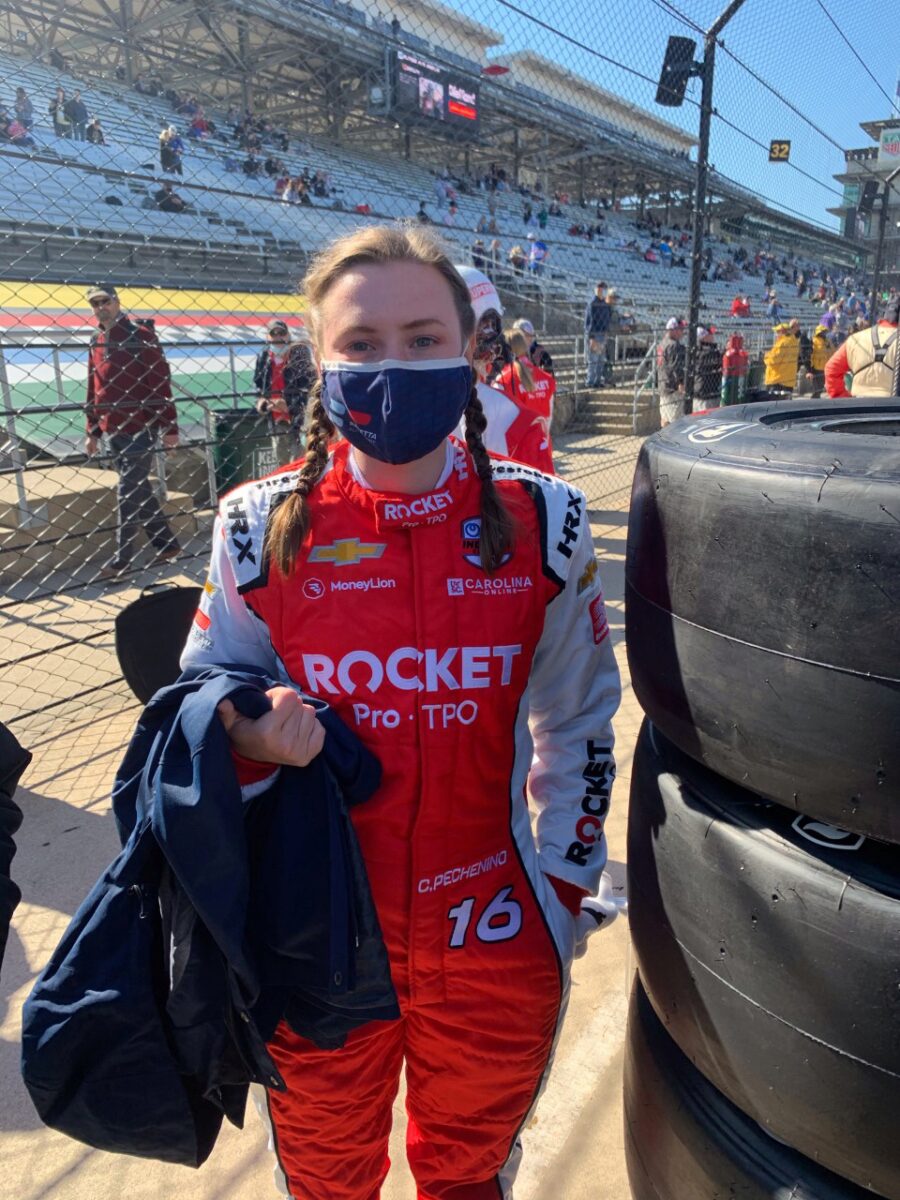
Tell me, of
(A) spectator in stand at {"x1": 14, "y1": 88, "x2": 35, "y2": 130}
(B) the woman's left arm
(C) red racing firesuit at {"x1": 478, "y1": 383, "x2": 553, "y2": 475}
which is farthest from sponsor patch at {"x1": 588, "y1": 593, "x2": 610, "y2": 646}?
(A) spectator in stand at {"x1": 14, "y1": 88, "x2": 35, "y2": 130}

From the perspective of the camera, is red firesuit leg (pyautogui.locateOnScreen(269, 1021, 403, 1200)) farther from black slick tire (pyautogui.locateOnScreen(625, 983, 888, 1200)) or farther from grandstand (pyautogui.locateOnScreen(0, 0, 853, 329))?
grandstand (pyautogui.locateOnScreen(0, 0, 853, 329))

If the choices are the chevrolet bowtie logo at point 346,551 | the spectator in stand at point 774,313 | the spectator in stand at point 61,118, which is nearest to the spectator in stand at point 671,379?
the chevrolet bowtie logo at point 346,551

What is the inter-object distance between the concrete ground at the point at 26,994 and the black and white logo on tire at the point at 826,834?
108 cm

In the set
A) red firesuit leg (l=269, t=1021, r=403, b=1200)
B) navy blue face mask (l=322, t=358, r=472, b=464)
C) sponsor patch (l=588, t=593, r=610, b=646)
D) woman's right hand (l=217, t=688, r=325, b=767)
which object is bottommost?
red firesuit leg (l=269, t=1021, r=403, b=1200)

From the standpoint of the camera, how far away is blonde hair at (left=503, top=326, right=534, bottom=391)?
4.68 metres

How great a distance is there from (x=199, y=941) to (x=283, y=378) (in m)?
6.96

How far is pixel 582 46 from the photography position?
471 cm

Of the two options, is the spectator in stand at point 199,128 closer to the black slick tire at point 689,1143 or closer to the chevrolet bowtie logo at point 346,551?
the chevrolet bowtie logo at point 346,551

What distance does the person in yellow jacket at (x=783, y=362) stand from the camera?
43.7ft

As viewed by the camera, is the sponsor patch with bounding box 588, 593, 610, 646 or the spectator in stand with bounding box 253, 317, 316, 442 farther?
the spectator in stand with bounding box 253, 317, 316, 442

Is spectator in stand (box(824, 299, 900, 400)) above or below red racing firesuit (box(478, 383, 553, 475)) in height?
above

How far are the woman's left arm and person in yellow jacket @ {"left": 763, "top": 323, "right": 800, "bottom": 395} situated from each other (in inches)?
517

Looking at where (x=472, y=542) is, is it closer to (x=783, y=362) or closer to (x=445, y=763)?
(x=445, y=763)

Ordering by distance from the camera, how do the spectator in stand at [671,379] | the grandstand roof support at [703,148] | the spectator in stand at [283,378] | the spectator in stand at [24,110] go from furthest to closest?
the spectator in stand at [24,110], the spectator in stand at [671,379], the spectator in stand at [283,378], the grandstand roof support at [703,148]
